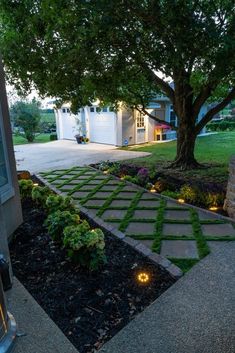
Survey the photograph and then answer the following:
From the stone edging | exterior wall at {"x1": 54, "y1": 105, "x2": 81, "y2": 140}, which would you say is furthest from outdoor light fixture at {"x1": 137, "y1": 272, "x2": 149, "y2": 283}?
exterior wall at {"x1": 54, "y1": 105, "x2": 81, "y2": 140}

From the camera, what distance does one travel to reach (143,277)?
2.93 metres

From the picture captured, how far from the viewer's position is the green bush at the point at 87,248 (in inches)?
117

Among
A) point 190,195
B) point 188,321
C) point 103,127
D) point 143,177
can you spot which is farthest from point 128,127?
point 188,321

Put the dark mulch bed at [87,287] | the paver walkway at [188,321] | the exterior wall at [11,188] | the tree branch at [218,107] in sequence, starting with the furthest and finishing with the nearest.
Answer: the tree branch at [218,107] → the exterior wall at [11,188] → the dark mulch bed at [87,287] → the paver walkway at [188,321]

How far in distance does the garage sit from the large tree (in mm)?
7387

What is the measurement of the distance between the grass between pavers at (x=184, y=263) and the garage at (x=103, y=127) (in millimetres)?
12824

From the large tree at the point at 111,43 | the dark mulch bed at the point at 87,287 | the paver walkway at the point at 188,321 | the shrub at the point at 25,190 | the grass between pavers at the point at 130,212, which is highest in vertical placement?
the large tree at the point at 111,43

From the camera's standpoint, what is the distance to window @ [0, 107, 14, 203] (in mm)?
3752

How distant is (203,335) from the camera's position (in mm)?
2164

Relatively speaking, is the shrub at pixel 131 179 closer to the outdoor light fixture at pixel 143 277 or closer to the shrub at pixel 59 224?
the shrub at pixel 59 224

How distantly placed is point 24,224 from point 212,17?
4.74 metres

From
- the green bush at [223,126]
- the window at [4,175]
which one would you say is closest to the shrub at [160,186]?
the window at [4,175]

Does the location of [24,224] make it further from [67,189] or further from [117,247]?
[67,189]

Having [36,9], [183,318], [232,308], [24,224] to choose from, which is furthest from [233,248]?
[36,9]
